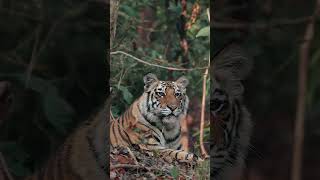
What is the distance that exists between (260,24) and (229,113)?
12.0 inches

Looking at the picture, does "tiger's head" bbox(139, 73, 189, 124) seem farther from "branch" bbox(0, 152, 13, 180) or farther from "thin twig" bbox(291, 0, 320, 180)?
"branch" bbox(0, 152, 13, 180)

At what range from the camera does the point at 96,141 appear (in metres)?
2.02

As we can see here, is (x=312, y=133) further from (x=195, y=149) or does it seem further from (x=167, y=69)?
(x=167, y=69)

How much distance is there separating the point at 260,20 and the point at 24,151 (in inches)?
34.8

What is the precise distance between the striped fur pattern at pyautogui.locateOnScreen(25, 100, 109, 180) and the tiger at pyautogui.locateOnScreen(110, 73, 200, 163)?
0.15ft

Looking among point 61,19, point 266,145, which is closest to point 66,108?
point 61,19

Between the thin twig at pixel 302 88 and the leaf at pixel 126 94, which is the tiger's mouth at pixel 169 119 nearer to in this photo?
the leaf at pixel 126 94

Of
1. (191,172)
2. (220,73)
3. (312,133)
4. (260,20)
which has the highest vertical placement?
(260,20)

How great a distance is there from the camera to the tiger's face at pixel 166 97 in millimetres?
1981

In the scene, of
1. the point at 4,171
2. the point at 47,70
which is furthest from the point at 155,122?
the point at 4,171

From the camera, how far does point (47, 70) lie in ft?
6.56

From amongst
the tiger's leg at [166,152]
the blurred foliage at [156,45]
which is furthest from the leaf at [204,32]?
the tiger's leg at [166,152]

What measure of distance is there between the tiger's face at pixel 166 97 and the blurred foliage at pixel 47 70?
6.0 inches

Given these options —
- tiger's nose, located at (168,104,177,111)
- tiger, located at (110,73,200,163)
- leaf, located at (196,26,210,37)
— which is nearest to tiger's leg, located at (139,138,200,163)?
tiger, located at (110,73,200,163)
